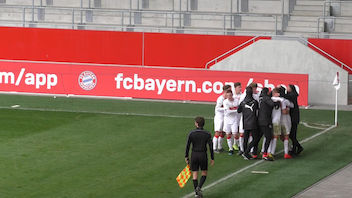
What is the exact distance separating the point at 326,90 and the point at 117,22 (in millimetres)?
13019

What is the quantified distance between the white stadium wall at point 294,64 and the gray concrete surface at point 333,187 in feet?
46.9

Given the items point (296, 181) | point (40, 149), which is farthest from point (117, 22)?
point (296, 181)

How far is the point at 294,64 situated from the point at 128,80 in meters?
6.99

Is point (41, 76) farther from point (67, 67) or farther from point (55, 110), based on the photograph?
point (55, 110)

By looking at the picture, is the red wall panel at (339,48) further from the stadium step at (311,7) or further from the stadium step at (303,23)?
the stadium step at (311,7)

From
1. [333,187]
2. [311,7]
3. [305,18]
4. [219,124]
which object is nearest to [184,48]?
[305,18]

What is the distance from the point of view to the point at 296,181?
62.3ft

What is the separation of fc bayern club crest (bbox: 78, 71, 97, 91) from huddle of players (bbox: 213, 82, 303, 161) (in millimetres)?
12443

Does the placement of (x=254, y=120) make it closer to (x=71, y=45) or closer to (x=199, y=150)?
(x=199, y=150)

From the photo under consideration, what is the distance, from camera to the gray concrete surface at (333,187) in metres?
17.5

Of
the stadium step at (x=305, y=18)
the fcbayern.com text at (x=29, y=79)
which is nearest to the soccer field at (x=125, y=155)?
the fcbayern.com text at (x=29, y=79)

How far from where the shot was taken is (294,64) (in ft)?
116

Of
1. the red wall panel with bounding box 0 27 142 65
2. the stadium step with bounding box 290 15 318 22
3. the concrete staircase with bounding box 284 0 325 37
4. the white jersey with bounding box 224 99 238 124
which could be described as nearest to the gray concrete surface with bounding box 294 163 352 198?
the white jersey with bounding box 224 99 238 124

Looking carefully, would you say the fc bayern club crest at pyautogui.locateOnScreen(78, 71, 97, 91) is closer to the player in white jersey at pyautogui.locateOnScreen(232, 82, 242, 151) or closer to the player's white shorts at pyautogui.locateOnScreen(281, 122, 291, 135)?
the player in white jersey at pyautogui.locateOnScreen(232, 82, 242, 151)
